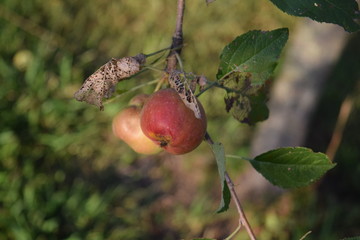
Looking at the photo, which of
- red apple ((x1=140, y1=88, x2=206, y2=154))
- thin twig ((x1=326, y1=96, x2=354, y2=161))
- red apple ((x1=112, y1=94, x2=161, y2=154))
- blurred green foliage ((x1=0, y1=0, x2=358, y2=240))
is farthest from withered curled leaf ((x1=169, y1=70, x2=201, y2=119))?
thin twig ((x1=326, y1=96, x2=354, y2=161))

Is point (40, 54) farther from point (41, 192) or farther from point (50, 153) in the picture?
point (41, 192)

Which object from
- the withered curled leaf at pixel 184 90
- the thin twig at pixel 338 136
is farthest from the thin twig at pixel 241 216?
the thin twig at pixel 338 136

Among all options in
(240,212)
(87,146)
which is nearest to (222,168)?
(240,212)

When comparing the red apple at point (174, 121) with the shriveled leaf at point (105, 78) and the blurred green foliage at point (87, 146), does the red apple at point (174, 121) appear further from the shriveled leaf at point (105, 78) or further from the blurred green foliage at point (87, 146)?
the blurred green foliage at point (87, 146)

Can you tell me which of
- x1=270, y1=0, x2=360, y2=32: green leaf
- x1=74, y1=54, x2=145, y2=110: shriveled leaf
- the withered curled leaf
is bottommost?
the withered curled leaf

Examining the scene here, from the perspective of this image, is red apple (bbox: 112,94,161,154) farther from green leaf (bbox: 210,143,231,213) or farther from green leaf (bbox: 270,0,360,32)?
green leaf (bbox: 270,0,360,32)

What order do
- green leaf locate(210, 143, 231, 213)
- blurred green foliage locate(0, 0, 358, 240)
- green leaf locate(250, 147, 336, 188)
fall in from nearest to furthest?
green leaf locate(210, 143, 231, 213)
green leaf locate(250, 147, 336, 188)
blurred green foliage locate(0, 0, 358, 240)

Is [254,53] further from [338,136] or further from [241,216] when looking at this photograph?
[338,136]
